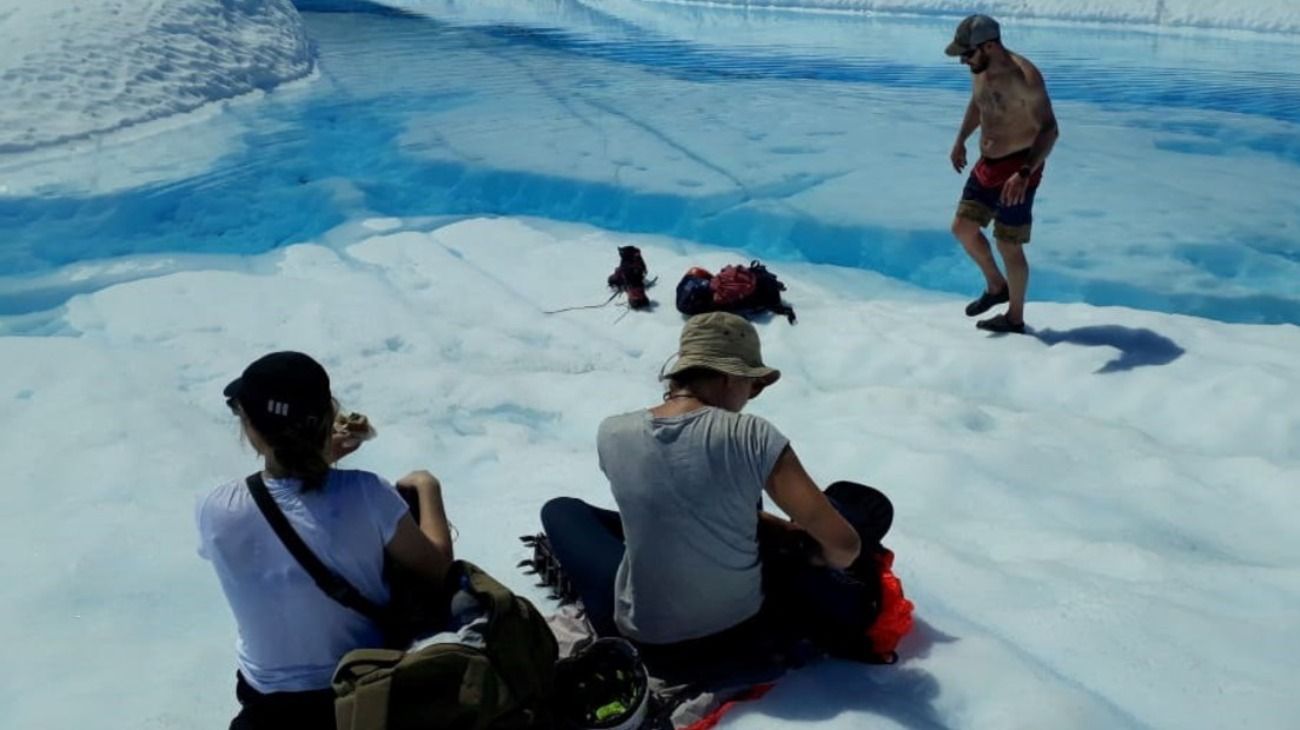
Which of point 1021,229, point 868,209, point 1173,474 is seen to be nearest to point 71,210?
point 868,209

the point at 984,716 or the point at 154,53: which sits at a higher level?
the point at 154,53

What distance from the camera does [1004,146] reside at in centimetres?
603

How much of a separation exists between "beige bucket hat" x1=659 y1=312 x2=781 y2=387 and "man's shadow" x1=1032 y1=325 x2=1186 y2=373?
376cm

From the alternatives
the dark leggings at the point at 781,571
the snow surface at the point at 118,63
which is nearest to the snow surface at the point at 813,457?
the dark leggings at the point at 781,571

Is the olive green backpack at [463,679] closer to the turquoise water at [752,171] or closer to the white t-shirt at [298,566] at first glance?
the white t-shirt at [298,566]

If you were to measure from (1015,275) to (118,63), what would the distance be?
12.7m

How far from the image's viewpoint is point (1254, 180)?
10.6 metres

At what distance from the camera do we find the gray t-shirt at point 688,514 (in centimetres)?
278

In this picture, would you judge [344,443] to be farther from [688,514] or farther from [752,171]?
[752,171]

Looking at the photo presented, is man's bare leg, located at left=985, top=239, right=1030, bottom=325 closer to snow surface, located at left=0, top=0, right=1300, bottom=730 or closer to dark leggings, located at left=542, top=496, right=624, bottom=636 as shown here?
snow surface, located at left=0, top=0, right=1300, bottom=730

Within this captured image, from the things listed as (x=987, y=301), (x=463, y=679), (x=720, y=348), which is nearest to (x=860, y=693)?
(x=720, y=348)

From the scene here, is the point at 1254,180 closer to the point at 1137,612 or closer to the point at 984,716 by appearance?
the point at 1137,612

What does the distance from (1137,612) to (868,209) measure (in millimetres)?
6542

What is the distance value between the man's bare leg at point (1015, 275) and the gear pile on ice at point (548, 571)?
3.51m
